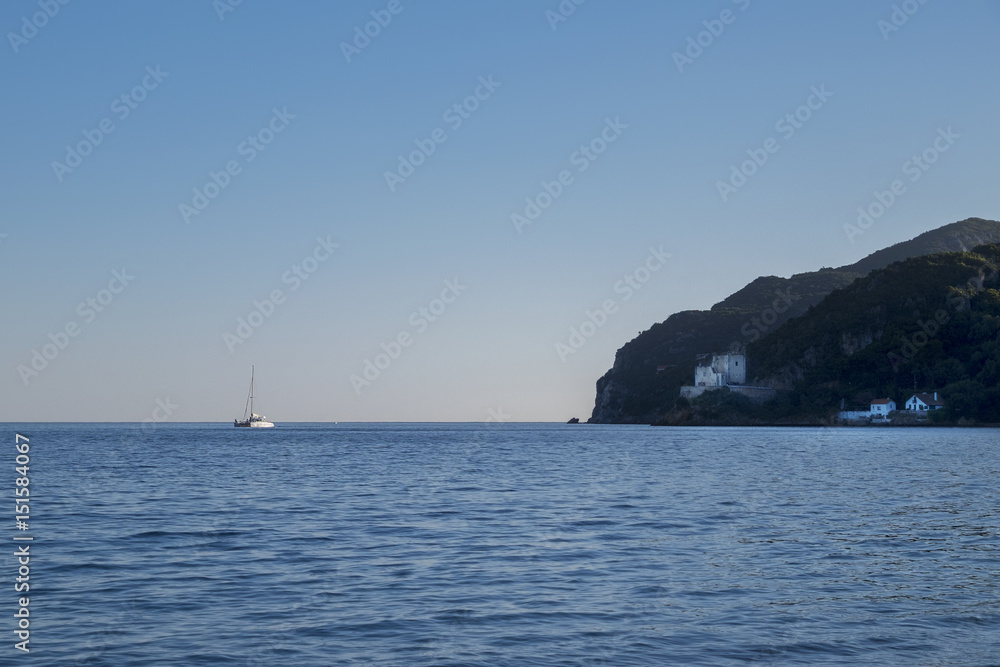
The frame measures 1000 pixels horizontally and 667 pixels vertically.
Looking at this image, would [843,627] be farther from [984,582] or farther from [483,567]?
[483,567]

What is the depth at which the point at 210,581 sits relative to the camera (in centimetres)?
→ 1922

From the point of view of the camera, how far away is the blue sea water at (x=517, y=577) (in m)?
13.9

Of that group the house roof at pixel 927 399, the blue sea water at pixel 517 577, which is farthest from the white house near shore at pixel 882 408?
the blue sea water at pixel 517 577

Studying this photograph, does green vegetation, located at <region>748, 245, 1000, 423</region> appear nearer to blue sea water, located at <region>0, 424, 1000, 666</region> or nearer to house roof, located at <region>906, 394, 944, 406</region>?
house roof, located at <region>906, 394, 944, 406</region>

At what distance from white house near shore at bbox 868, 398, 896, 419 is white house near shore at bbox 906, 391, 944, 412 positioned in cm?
286

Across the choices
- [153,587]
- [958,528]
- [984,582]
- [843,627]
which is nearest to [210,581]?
[153,587]

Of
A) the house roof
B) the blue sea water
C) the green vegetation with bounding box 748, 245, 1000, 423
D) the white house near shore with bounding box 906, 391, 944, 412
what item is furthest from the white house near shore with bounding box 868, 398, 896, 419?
the blue sea water

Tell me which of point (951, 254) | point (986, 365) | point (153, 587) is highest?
point (951, 254)

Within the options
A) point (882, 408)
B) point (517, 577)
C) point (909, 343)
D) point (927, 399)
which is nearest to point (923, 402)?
point (927, 399)

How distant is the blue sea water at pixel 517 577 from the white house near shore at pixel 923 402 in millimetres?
133516

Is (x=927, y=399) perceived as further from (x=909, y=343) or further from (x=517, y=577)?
(x=517, y=577)

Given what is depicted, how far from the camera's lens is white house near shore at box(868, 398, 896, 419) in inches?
6560

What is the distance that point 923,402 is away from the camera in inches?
6437

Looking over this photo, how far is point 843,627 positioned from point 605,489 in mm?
27051
